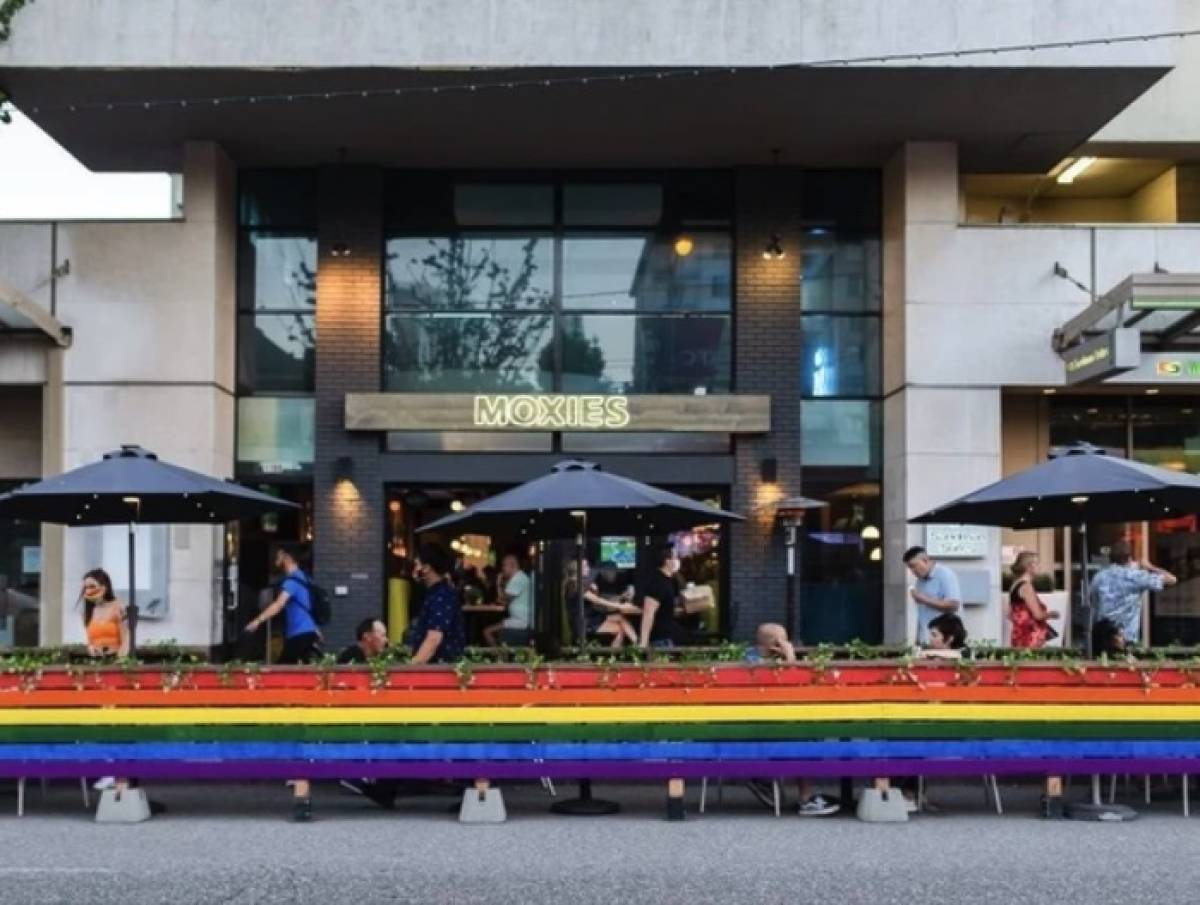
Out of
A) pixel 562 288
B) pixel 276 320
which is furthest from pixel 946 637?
pixel 276 320

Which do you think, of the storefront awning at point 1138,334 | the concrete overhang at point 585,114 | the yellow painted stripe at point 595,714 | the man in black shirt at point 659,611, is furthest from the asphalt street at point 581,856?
the concrete overhang at point 585,114

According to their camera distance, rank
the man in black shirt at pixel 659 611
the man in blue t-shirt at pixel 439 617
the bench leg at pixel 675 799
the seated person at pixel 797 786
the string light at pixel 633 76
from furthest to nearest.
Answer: the string light at pixel 633 76, the man in black shirt at pixel 659 611, the man in blue t-shirt at pixel 439 617, the seated person at pixel 797 786, the bench leg at pixel 675 799

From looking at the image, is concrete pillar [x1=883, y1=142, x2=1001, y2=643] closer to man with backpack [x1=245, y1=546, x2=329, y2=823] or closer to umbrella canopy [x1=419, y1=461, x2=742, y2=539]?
umbrella canopy [x1=419, y1=461, x2=742, y2=539]

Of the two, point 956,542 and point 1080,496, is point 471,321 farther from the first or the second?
point 1080,496

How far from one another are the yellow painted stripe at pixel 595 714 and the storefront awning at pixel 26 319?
6246 millimetres

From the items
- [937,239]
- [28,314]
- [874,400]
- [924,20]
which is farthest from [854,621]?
[28,314]

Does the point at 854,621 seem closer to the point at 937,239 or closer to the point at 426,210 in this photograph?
the point at 937,239

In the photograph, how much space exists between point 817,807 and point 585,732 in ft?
5.52

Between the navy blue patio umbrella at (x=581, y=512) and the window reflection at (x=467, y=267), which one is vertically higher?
the window reflection at (x=467, y=267)

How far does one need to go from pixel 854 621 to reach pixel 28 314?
9.62 m

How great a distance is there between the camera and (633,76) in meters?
14.0

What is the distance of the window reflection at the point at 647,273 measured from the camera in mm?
16672

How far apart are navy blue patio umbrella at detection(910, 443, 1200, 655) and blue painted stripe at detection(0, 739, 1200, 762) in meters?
1.00

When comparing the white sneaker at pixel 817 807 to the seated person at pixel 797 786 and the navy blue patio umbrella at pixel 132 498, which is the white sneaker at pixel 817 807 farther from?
the navy blue patio umbrella at pixel 132 498
